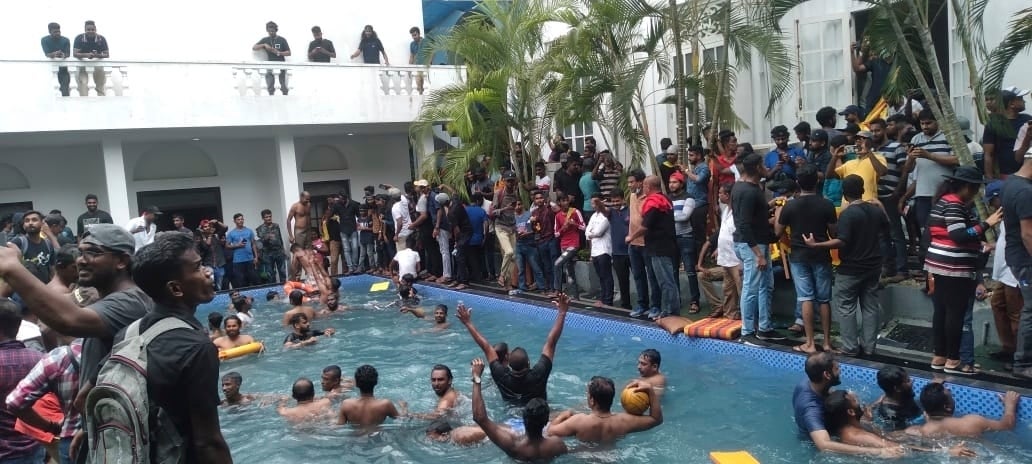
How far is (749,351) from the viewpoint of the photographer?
883 cm

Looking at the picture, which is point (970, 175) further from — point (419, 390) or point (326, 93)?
point (326, 93)

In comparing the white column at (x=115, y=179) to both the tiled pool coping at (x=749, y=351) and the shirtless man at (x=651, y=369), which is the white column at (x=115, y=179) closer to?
the tiled pool coping at (x=749, y=351)

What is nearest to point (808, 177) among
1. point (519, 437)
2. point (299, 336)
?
point (519, 437)

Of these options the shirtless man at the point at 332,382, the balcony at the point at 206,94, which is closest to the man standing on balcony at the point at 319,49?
the balcony at the point at 206,94

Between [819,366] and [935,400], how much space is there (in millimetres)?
858

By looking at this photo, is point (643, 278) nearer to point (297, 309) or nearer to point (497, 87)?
point (297, 309)

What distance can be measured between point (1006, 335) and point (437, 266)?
10.8 meters

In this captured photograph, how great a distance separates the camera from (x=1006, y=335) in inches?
294

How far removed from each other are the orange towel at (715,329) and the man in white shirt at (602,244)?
2063 mm

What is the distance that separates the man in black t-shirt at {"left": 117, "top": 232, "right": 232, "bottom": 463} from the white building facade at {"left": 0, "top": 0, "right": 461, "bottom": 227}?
627 inches

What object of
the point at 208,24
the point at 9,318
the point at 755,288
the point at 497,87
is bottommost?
the point at 755,288

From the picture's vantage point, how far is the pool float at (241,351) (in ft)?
34.7

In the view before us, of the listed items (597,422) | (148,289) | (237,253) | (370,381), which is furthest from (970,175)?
(237,253)

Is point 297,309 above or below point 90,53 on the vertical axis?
below
